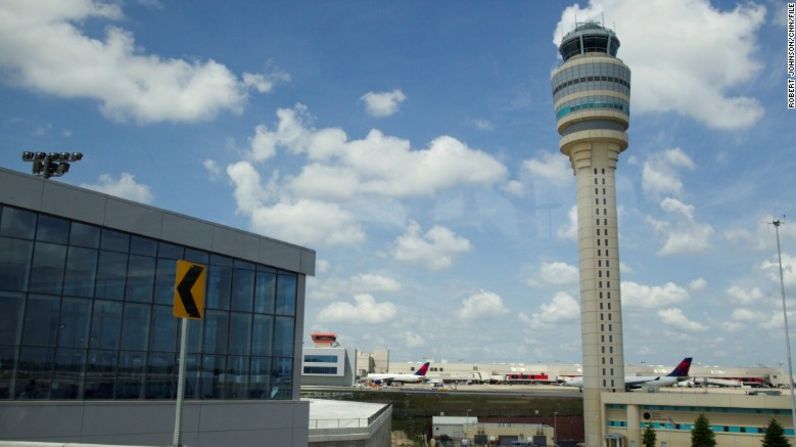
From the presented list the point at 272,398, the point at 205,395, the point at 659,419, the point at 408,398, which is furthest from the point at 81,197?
the point at 408,398

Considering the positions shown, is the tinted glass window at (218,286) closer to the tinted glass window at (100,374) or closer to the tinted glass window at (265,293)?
the tinted glass window at (265,293)

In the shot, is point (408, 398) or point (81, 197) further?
point (408, 398)

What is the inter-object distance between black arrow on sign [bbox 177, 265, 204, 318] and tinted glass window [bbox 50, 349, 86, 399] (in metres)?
13.5

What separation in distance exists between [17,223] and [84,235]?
7.64 ft

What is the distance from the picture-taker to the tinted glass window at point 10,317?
71.8 ft

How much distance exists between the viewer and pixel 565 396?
11362 centimetres

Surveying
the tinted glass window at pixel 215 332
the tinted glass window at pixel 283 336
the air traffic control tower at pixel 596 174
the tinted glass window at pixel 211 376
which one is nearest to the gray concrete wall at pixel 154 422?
the tinted glass window at pixel 211 376

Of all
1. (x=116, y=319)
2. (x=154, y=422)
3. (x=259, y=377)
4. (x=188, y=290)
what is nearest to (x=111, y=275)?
(x=116, y=319)

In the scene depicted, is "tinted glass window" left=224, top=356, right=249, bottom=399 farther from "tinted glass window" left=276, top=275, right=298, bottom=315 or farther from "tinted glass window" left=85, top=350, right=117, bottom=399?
"tinted glass window" left=85, top=350, right=117, bottom=399

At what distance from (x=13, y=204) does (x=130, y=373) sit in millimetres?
7341

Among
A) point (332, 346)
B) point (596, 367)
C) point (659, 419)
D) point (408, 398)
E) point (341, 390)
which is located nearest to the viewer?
point (659, 419)

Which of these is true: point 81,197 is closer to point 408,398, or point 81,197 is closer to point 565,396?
point 408,398

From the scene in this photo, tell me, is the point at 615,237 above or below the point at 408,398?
above

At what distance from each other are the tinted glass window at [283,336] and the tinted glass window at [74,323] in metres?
9.24
